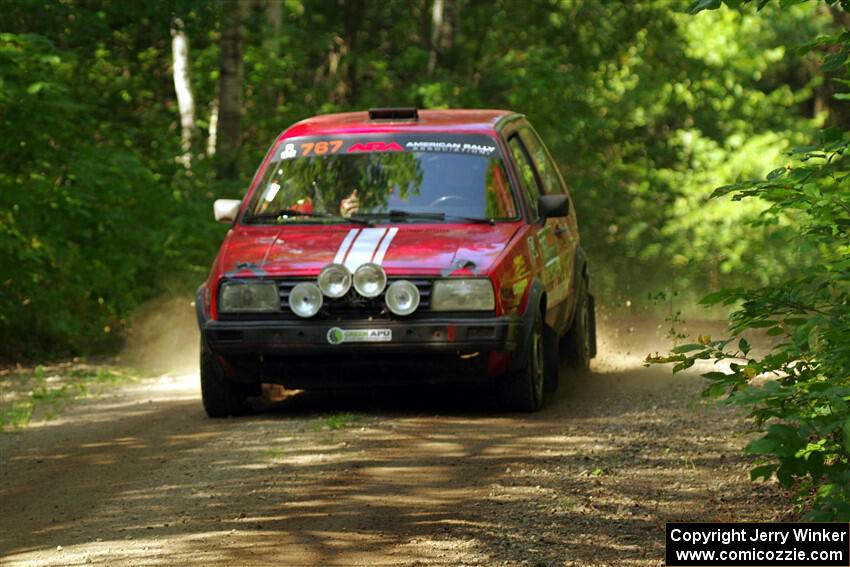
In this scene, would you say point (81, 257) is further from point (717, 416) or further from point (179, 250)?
point (717, 416)

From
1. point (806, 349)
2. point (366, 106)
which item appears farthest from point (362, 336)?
point (366, 106)

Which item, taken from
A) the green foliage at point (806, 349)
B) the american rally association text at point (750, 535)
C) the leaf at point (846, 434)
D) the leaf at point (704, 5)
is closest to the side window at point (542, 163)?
the green foliage at point (806, 349)

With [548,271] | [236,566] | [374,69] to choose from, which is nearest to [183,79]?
[374,69]

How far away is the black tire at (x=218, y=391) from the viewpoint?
1011 cm

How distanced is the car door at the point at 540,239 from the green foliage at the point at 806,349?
3.10 m

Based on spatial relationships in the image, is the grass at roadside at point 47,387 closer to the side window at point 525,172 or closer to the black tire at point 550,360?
the black tire at point 550,360

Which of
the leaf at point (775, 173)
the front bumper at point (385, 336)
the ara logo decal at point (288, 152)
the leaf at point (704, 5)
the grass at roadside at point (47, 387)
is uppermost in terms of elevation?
the leaf at point (704, 5)

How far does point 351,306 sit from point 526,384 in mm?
1201

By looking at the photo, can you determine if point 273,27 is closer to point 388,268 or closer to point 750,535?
point 388,268

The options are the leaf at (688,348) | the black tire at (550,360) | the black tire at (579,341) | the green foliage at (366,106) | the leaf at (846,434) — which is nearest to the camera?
the leaf at (846,434)

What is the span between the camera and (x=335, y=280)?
9.69 m

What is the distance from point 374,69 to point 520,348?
19.9m

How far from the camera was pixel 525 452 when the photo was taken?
876cm

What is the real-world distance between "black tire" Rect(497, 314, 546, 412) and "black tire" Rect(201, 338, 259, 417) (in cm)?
162
